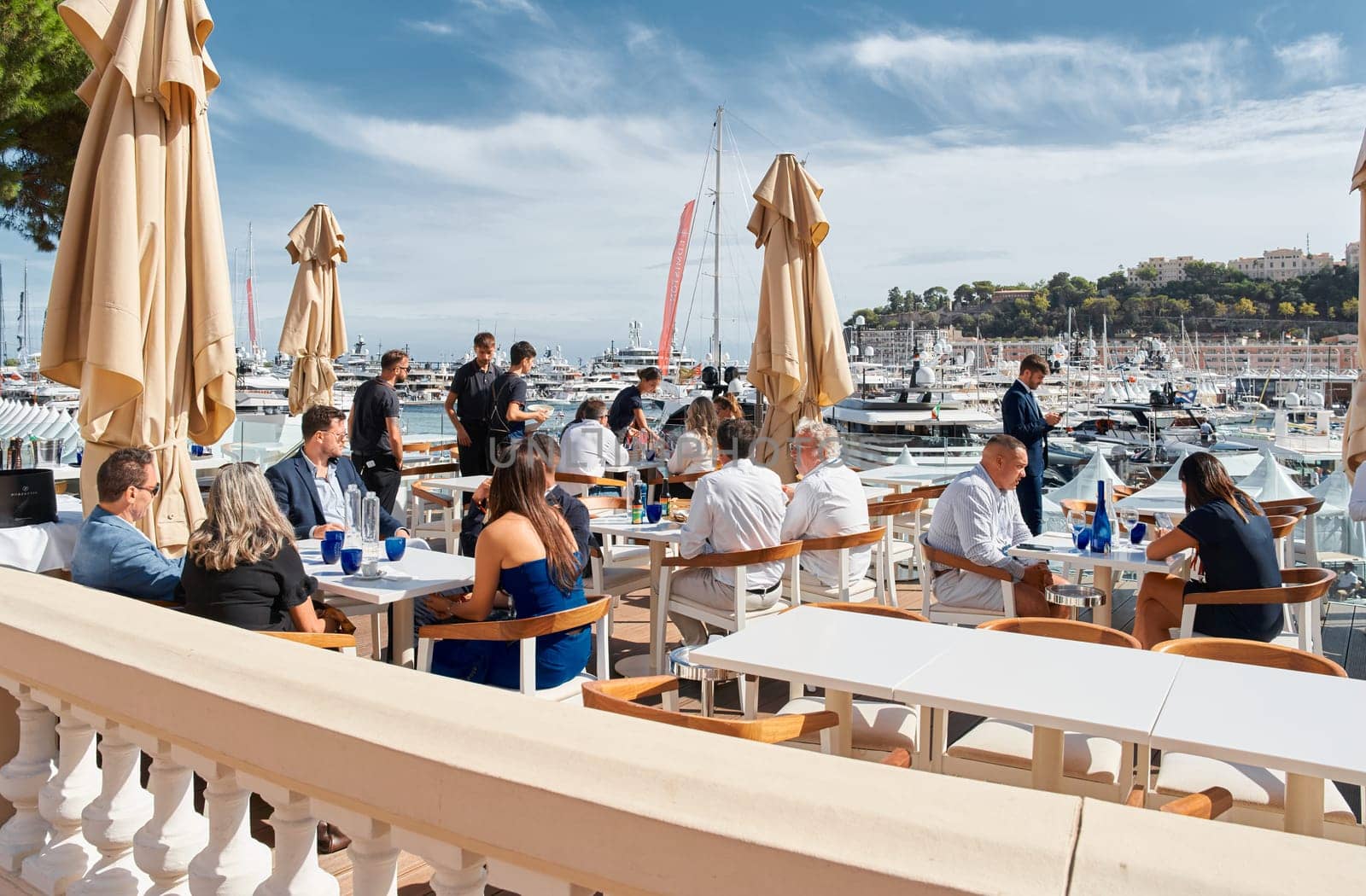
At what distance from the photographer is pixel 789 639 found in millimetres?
2596

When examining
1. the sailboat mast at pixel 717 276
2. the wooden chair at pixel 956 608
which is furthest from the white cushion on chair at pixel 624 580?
the sailboat mast at pixel 717 276

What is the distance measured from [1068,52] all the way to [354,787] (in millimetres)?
16968

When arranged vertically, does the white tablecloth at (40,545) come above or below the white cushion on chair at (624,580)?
above

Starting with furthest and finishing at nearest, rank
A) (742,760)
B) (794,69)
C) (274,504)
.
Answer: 1. (794,69)
2. (274,504)
3. (742,760)

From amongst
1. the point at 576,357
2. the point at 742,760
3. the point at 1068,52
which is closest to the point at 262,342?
the point at 576,357

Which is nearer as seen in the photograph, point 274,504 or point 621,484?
point 274,504

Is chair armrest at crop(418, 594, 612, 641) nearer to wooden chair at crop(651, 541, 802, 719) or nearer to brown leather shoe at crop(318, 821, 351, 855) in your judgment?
brown leather shoe at crop(318, 821, 351, 855)

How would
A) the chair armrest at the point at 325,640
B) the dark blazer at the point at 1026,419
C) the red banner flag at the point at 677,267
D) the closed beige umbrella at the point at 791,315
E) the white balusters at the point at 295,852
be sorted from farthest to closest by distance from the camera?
1. the red banner flag at the point at 677,267
2. the dark blazer at the point at 1026,419
3. the closed beige umbrella at the point at 791,315
4. the chair armrest at the point at 325,640
5. the white balusters at the point at 295,852

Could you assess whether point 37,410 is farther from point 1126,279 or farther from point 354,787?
point 1126,279

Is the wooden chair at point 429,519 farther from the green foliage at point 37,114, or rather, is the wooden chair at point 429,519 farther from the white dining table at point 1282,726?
the white dining table at point 1282,726

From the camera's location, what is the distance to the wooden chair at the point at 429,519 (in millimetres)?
6477

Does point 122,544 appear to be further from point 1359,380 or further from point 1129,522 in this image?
point 1359,380

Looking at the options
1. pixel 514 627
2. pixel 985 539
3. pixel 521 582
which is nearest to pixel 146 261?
pixel 521 582

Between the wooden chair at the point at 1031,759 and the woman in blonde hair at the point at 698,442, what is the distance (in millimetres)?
3859
